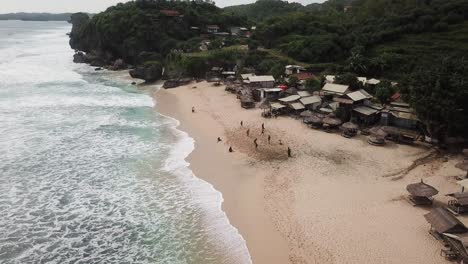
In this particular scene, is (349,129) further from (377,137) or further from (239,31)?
(239,31)

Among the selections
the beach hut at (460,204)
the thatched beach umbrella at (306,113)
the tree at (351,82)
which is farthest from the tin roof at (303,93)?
the beach hut at (460,204)

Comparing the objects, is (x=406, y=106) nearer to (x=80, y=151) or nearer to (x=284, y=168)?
(x=284, y=168)

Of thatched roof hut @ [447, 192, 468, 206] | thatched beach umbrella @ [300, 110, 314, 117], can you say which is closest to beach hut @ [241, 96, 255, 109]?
thatched beach umbrella @ [300, 110, 314, 117]

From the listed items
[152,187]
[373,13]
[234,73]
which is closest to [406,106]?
[152,187]

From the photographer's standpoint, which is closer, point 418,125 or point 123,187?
point 123,187

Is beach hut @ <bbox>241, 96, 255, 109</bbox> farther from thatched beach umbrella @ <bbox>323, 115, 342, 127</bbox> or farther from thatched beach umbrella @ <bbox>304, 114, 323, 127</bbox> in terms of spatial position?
thatched beach umbrella @ <bbox>323, 115, 342, 127</bbox>

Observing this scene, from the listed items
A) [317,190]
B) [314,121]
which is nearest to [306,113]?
[314,121]

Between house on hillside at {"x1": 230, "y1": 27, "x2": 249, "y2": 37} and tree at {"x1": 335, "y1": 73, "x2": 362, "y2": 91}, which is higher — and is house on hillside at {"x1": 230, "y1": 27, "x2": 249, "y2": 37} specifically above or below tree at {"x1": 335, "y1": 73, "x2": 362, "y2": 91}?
above
